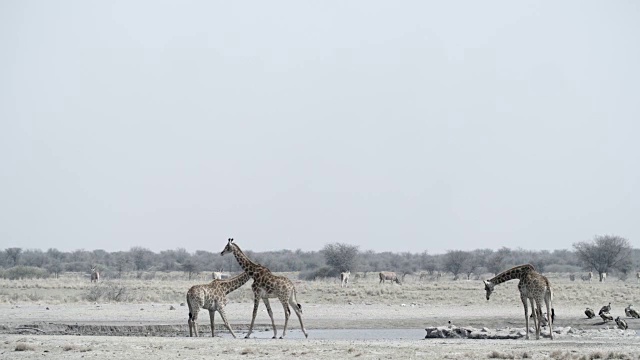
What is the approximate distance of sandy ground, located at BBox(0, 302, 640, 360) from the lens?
2252 centimetres

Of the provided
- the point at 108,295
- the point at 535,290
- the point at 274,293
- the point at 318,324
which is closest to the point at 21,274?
the point at 108,295

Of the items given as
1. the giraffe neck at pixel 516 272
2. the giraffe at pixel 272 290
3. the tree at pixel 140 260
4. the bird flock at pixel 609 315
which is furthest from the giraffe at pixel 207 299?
the tree at pixel 140 260

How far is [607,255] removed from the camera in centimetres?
8581

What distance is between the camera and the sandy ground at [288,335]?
73.9 ft

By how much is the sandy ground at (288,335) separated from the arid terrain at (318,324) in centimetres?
4

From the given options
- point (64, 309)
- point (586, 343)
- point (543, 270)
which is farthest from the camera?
point (543, 270)

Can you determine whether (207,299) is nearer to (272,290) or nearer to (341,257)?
(272,290)

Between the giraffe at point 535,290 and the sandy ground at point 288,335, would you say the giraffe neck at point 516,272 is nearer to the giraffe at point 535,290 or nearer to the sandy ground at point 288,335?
the giraffe at point 535,290

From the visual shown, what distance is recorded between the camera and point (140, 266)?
105m

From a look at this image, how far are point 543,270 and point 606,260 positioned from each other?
48.6 feet

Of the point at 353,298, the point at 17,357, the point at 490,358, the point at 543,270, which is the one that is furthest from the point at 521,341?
the point at 543,270

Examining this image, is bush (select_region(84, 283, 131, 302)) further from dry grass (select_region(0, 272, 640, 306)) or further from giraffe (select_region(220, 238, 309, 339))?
giraffe (select_region(220, 238, 309, 339))

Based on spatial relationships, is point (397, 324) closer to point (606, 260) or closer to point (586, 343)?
point (586, 343)

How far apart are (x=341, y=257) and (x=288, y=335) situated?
5535cm
